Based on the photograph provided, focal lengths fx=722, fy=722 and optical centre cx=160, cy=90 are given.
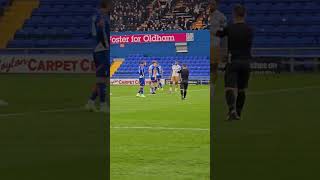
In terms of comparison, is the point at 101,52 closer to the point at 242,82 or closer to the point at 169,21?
the point at 242,82

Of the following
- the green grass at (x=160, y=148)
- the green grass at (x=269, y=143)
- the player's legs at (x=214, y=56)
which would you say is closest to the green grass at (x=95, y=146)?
the green grass at (x=160, y=148)

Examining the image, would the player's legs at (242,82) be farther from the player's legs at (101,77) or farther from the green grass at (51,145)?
the player's legs at (101,77)

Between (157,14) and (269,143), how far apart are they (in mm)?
40109

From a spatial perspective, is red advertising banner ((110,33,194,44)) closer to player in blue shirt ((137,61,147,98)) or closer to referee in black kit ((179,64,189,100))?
player in blue shirt ((137,61,147,98))

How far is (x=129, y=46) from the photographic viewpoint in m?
44.9

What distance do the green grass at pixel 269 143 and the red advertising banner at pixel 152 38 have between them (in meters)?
25.8

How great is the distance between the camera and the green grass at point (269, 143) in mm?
7508

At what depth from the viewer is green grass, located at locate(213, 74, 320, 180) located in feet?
24.6

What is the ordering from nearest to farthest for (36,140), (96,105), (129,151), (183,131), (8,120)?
(129,151)
(36,140)
(183,131)
(8,120)
(96,105)

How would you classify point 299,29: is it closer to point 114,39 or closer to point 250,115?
point 114,39

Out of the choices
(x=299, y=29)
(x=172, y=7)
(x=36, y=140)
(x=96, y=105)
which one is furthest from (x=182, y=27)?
(x=36, y=140)

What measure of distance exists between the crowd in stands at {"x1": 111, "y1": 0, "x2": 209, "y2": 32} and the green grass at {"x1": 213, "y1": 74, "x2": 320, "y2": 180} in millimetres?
30126

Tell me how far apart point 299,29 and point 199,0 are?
718cm

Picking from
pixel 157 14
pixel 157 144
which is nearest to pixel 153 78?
pixel 157 144
